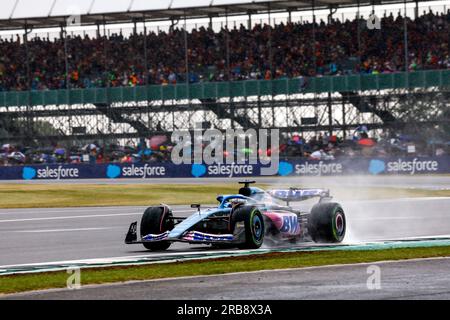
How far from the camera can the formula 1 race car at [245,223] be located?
52.2ft

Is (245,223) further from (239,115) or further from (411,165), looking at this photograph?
(239,115)

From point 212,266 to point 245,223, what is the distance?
7.59 feet

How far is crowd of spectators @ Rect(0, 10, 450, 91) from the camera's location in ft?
166

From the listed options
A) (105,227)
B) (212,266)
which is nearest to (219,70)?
(105,227)

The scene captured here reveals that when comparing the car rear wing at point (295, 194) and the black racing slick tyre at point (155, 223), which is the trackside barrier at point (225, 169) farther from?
the black racing slick tyre at point (155, 223)

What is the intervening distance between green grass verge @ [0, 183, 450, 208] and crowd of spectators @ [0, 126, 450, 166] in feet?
18.6

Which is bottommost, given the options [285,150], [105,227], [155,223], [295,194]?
[105,227]

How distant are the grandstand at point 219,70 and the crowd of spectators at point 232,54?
0.23 ft

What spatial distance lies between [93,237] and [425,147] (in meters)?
28.6

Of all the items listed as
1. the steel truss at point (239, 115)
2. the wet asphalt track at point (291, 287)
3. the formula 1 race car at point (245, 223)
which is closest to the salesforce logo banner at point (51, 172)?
the steel truss at point (239, 115)

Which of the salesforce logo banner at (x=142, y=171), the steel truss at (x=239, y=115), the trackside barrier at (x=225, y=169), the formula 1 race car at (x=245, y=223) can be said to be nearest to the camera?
the formula 1 race car at (x=245, y=223)

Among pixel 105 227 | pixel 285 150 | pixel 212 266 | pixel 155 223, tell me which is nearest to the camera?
pixel 212 266

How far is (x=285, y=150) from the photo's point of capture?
48.2 m

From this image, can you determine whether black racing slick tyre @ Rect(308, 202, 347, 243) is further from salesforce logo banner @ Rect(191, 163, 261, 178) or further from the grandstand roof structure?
the grandstand roof structure
